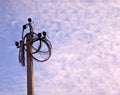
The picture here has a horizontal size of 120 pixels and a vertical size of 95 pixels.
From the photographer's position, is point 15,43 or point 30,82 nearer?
point 30,82

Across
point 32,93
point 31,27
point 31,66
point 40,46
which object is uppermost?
point 31,27

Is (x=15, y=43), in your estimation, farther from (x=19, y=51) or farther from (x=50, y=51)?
(x=50, y=51)

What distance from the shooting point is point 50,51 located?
56.0 feet

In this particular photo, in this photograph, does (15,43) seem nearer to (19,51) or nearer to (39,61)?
(19,51)

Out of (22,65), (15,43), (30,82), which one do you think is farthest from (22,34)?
(30,82)

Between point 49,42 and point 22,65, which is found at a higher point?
point 49,42

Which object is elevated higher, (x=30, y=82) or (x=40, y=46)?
(x=40, y=46)

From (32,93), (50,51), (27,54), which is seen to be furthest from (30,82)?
(50,51)

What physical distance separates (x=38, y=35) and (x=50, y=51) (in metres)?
1.71

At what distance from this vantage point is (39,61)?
1620 centimetres

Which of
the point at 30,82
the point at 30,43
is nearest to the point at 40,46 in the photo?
the point at 30,43

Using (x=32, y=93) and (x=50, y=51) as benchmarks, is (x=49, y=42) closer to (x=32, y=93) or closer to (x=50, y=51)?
(x=50, y=51)

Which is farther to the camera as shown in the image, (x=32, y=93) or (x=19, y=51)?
(x=19, y=51)

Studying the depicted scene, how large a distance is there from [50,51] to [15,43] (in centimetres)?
200
